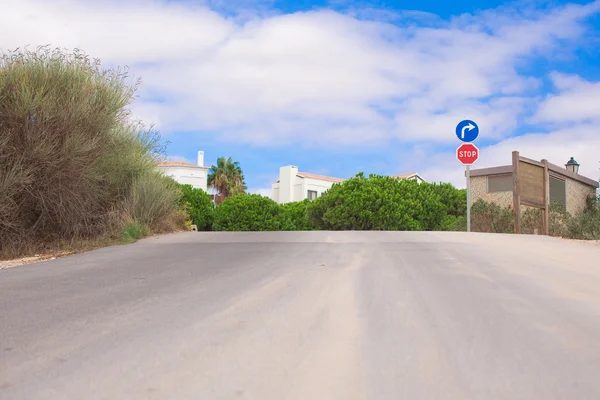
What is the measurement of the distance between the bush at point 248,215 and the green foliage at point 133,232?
1460cm

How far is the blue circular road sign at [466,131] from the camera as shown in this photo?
48.3 feet

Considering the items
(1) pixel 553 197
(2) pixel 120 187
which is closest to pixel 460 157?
(1) pixel 553 197

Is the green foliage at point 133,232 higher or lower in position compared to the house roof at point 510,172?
lower

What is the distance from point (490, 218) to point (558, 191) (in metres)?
2.66

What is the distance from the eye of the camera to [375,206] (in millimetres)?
23875

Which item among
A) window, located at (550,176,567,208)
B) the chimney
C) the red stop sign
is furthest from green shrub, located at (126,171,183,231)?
the chimney

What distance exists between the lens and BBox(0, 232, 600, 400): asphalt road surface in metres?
2.89

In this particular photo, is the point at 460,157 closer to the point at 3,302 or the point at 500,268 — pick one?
the point at 500,268

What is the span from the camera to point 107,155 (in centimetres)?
1149

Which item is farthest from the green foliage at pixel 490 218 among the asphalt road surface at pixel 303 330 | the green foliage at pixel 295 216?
the green foliage at pixel 295 216

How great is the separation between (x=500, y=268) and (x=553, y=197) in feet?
42.4

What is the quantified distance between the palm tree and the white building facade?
468cm

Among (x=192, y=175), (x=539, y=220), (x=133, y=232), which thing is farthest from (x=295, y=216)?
(x=133, y=232)

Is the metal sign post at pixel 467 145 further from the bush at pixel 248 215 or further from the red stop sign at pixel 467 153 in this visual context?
the bush at pixel 248 215
